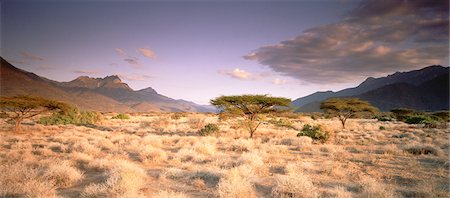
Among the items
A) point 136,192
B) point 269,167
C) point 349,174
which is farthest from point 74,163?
point 349,174

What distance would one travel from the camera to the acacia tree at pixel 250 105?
23453 millimetres

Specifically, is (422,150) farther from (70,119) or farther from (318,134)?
(70,119)

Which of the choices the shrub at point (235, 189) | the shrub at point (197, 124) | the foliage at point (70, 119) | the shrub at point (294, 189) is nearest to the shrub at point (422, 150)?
the shrub at point (294, 189)

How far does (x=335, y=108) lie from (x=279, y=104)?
16.0 meters

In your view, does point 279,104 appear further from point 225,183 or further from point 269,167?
point 225,183

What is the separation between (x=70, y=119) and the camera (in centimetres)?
3634

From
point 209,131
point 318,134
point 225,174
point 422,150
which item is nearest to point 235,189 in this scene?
point 225,174

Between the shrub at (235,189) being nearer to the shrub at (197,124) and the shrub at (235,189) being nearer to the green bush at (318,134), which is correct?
the green bush at (318,134)

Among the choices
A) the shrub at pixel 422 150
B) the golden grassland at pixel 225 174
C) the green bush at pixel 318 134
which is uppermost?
the green bush at pixel 318 134

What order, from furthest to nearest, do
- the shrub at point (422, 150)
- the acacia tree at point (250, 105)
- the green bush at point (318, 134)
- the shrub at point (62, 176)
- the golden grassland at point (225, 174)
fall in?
the acacia tree at point (250, 105) < the green bush at point (318, 134) < the shrub at point (422, 150) < the shrub at point (62, 176) < the golden grassland at point (225, 174)

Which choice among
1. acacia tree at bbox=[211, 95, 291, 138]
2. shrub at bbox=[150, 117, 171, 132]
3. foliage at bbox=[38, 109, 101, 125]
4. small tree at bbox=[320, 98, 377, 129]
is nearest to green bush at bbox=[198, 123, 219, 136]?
acacia tree at bbox=[211, 95, 291, 138]

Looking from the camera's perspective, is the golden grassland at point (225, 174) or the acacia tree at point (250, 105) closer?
the golden grassland at point (225, 174)

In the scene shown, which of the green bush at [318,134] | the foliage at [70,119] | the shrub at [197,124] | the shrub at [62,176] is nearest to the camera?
the shrub at [62,176]

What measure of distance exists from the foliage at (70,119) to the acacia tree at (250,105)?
2035 cm
